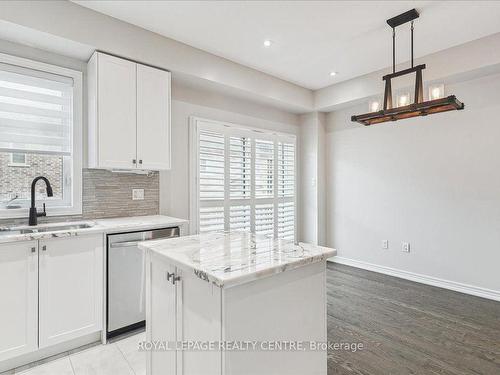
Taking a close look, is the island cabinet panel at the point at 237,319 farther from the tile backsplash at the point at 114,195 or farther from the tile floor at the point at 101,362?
the tile backsplash at the point at 114,195

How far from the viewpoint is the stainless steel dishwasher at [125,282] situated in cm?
243

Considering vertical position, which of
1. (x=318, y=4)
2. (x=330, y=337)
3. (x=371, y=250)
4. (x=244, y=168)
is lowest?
(x=330, y=337)

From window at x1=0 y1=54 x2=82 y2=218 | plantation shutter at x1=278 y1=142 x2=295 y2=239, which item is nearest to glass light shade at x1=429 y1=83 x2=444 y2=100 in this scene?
plantation shutter at x1=278 y1=142 x2=295 y2=239

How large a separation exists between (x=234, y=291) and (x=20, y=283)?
1786 millimetres

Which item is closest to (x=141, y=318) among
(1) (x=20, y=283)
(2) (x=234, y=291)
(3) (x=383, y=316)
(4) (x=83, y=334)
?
(4) (x=83, y=334)

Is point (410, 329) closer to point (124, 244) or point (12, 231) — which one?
point (124, 244)

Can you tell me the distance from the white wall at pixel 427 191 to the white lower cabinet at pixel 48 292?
3.73 meters

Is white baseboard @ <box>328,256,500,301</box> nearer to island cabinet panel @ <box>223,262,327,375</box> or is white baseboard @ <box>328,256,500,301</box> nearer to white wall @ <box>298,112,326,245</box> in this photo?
white wall @ <box>298,112,326,245</box>

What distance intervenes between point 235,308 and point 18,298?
1793 mm

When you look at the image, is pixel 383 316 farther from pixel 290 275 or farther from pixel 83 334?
pixel 83 334

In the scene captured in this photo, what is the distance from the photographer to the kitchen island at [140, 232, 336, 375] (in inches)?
47.5

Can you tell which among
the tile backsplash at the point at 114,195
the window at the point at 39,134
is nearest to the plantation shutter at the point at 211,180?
the tile backsplash at the point at 114,195

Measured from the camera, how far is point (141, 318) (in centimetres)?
261

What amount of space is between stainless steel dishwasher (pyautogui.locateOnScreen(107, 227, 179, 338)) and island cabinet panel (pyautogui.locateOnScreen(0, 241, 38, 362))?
50cm
